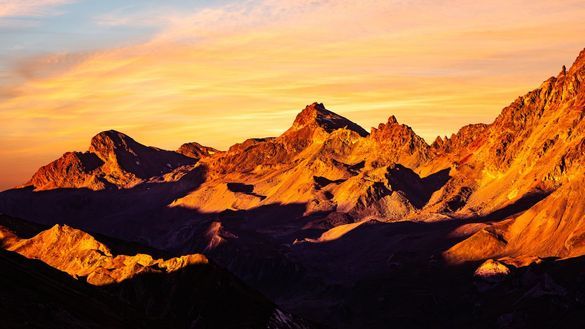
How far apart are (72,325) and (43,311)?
20.4 ft

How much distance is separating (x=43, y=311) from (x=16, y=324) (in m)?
18.3

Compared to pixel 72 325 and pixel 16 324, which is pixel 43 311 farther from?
pixel 16 324

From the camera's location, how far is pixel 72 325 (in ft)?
655

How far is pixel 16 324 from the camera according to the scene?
177 meters

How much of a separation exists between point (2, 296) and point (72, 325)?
42.2 feet

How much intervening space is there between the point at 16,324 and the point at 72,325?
2283cm

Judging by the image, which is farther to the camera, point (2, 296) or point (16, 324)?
point (2, 296)

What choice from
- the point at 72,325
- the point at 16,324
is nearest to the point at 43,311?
the point at 72,325

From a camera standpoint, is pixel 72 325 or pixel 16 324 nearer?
pixel 16 324

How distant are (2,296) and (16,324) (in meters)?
17.2

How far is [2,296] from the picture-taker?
19325 cm

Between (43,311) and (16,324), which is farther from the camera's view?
(43,311)
